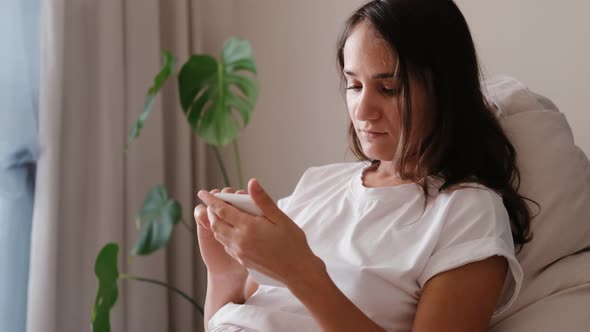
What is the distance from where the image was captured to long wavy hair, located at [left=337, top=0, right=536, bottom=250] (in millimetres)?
1101

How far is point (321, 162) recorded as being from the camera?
2258 mm

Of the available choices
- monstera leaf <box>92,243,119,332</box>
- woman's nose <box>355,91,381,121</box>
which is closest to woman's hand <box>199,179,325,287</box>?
woman's nose <box>355,91,381,121</box>

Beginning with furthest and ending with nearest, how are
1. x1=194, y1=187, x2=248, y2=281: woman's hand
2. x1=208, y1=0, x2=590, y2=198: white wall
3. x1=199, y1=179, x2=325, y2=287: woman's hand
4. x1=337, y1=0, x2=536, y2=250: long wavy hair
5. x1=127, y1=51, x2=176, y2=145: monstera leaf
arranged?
x1=127, y1=51, x2=176, y2=145: monstera leaf
x1=208, y1=0, x2=590, y2=198: white wall
x1=194, y1=187, x2=248, y2=281: woman's hand
x1=337, y1=0, x2=536, y2=250: long wavy hair
x1=199, y1=179, x2=325, y2=287: woman's hand

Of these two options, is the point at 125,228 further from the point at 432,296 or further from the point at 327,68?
the point at 432,296

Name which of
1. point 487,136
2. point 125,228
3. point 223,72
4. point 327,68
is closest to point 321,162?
point 327,68

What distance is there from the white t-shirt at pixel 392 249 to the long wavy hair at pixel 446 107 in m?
0.06

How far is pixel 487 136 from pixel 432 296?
34cm

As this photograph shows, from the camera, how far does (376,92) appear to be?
114cm

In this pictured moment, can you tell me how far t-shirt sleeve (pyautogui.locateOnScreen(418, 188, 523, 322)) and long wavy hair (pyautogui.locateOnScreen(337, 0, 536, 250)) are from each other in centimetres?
5

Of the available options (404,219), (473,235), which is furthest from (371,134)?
(473,235)

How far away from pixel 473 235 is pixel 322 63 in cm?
132

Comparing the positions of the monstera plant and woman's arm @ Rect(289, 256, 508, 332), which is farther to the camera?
the monstera plant

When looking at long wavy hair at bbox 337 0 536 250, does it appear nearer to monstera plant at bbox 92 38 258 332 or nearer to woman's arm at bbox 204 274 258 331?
woman's arm at bbox 204 274 258 331

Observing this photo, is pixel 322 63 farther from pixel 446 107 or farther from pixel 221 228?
pixel 221 228
